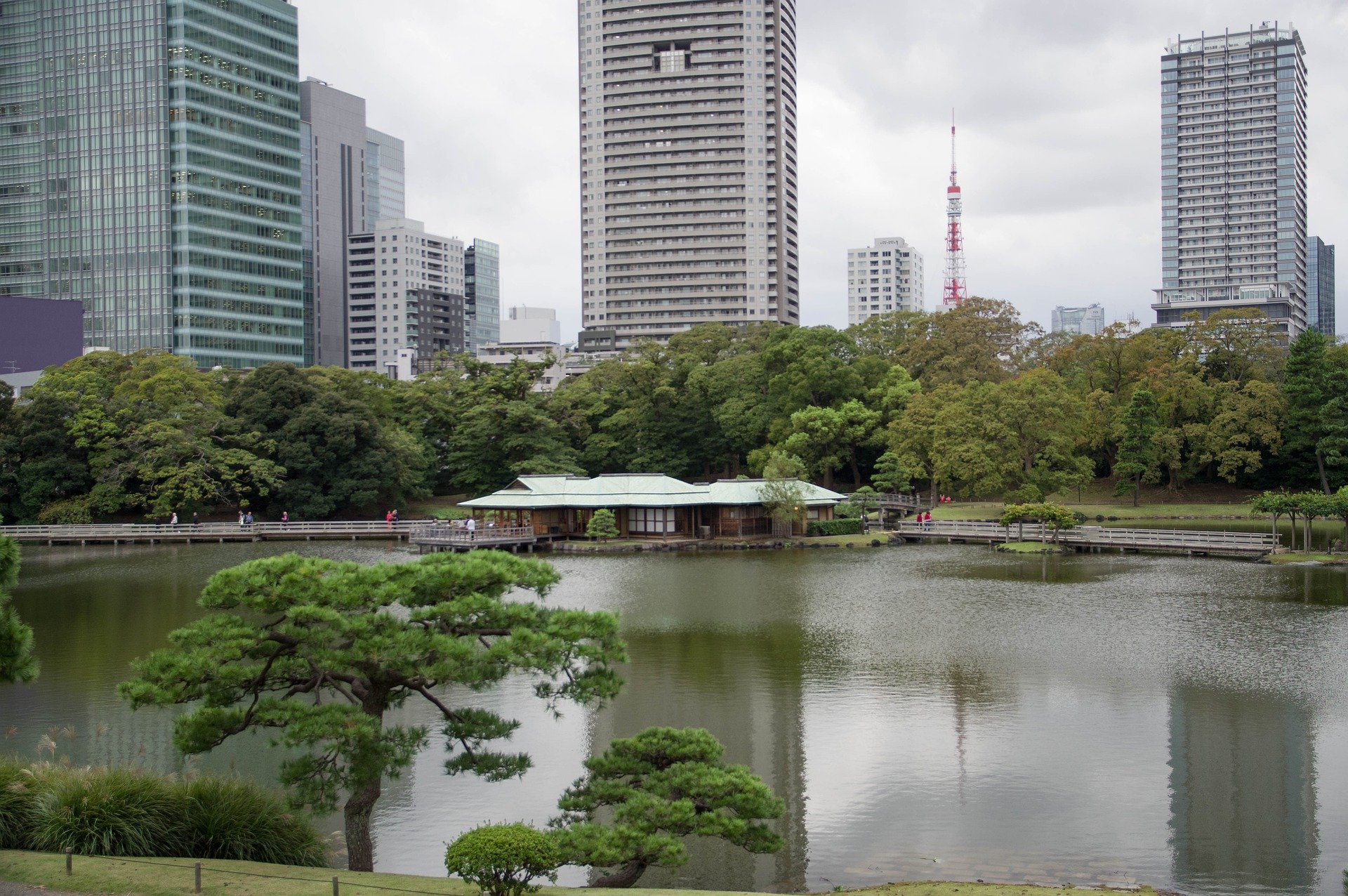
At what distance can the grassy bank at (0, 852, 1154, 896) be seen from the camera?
365 inches

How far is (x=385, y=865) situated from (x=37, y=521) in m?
48.1

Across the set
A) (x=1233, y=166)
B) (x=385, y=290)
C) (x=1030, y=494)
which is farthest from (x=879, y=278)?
(x=1030, y=494)

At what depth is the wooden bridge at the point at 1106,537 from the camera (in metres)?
40.0

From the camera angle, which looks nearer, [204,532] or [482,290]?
[204,532]

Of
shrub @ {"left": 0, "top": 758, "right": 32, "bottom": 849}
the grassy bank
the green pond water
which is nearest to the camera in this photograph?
the grassy bank

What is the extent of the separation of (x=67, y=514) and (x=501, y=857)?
50.6 metres

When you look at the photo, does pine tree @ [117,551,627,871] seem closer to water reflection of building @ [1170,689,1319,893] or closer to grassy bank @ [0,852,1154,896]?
grassy bank @ [0,852,1154,896]

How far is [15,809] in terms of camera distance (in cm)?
1080

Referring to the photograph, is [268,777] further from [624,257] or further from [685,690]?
[624,257]

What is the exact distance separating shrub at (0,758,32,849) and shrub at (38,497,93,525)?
45146mm

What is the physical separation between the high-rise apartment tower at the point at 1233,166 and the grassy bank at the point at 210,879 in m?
120

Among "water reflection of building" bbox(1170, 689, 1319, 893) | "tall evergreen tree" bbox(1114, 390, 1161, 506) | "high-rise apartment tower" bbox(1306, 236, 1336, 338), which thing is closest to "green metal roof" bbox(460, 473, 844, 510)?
"tall evergreen tree" bbox(1114, 390, 1161, 506)

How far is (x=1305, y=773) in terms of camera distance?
14.9 meters

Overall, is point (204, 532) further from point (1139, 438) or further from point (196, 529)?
point (1139, 438)
